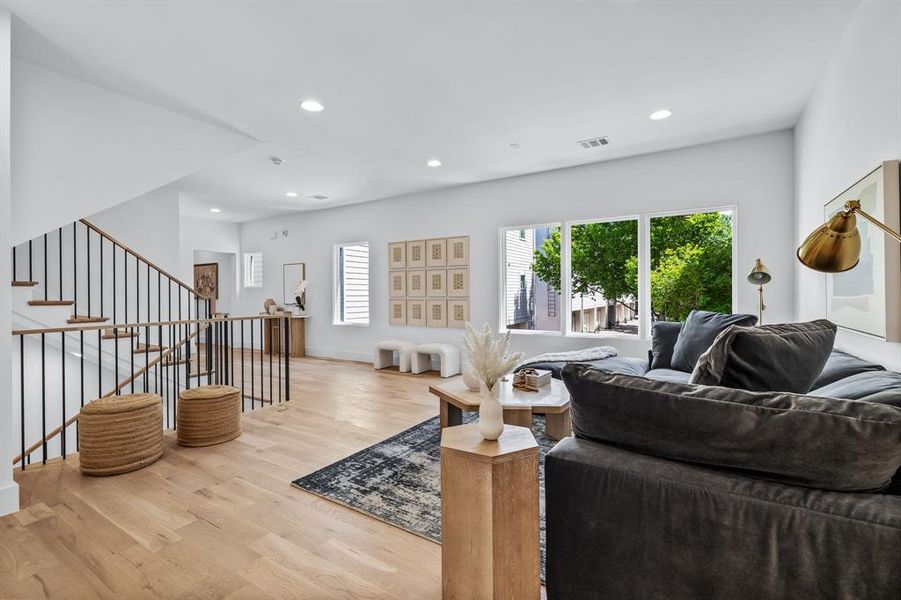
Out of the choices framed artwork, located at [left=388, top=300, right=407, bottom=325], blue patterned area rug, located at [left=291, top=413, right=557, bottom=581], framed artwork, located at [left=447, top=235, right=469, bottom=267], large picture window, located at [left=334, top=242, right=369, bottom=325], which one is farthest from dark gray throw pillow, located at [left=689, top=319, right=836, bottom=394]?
large picture window, located at [left=334, top=242, right=369, bottom=325]

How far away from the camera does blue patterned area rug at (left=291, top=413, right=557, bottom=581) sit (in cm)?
220

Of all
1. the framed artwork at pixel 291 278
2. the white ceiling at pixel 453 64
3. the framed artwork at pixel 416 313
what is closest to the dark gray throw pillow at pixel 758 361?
the white ceiling at pixel 453 64

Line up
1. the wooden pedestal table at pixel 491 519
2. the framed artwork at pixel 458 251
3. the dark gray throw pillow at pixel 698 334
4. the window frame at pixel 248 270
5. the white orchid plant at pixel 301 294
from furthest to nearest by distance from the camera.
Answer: the window frame at pixel 248 270 → the white orchid plant at pixel 301 294 → the framed artwork at pixel 458 251 → the dark gray throw pillow at pixel 698 334 → the wooden pedestal table at pixel 491 519

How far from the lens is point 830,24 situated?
8.22 feet

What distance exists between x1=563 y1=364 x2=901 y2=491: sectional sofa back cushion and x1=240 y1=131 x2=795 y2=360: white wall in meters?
3.87

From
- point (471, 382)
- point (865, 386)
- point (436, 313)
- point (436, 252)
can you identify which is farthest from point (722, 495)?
point (436, 252)

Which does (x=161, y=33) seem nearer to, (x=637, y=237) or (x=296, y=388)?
(x=296, y=388)

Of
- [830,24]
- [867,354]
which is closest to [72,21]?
[830,24]

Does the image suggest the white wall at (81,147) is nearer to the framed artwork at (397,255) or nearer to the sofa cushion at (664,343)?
the framed artwork at (397,255)

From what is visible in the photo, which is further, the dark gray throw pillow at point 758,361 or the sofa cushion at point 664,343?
the sofa cushion at point 664,343

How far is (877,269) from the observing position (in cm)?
203

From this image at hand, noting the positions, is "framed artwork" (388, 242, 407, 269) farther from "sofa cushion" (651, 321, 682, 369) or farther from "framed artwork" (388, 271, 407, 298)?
"sofa cushion" (651, 321, 682, 369)

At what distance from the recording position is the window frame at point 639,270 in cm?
443

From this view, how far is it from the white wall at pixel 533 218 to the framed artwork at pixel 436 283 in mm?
507
